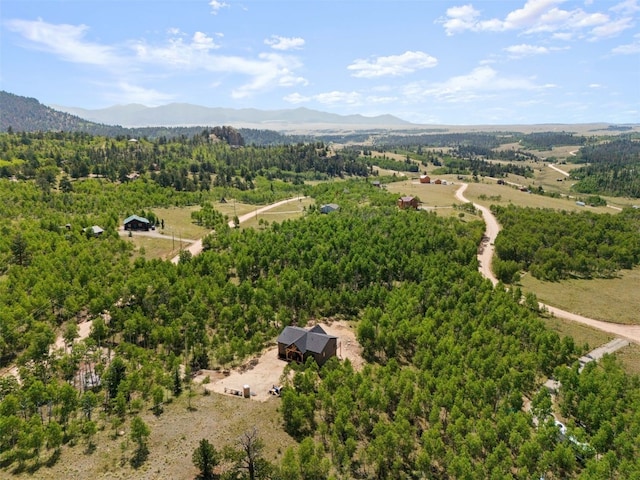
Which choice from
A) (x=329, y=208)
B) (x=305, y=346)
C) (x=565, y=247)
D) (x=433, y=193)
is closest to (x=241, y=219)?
(x=329, y=208)

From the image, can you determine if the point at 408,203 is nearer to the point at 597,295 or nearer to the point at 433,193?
the point at 433,193

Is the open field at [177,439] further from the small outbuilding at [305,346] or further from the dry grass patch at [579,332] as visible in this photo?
the dry grass patch at [579,332]

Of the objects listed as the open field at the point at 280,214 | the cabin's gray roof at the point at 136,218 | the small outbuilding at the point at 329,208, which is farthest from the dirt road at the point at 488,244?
the cabin's gray roof at the point at 136,218

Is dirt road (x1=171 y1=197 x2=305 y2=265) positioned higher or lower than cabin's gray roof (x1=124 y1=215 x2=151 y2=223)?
lower

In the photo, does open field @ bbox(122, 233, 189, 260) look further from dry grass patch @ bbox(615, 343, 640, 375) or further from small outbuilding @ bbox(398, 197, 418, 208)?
dry grass patch @ bbox(615, 343, 640, 375)

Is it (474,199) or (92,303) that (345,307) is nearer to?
(92,303)

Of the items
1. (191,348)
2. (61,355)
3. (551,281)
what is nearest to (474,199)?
(551,281)

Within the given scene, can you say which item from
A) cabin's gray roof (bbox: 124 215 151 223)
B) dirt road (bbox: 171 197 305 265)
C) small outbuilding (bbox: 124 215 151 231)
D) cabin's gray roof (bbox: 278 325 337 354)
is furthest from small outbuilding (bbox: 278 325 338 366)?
cabin's gray roof (bbox: 124 215 151 223)
